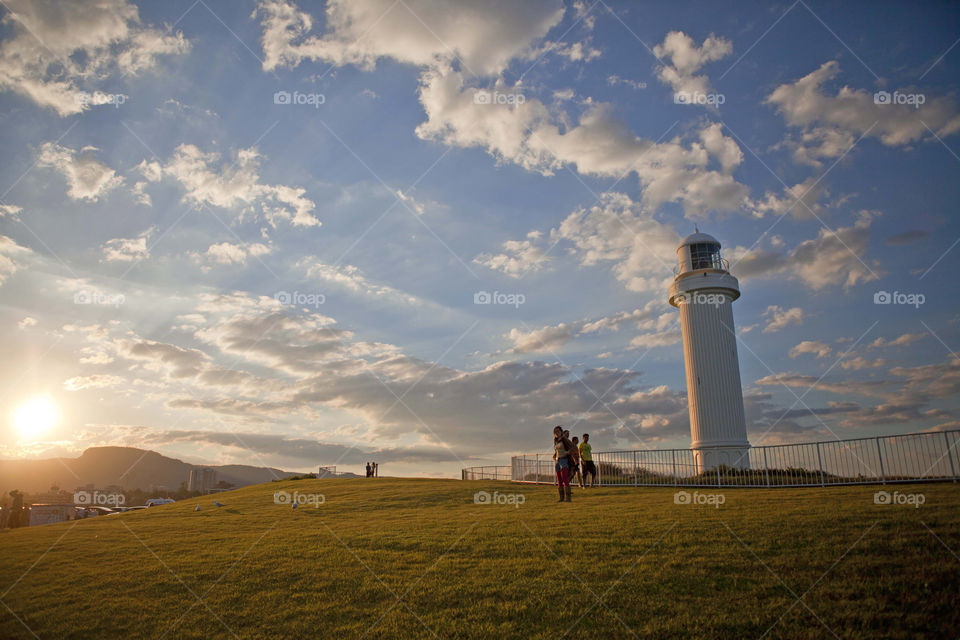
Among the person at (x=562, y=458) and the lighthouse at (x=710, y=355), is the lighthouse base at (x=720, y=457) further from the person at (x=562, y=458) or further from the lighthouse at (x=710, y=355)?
the person at (x=562, y=458)

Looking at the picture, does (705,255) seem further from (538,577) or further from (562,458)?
(538,577)

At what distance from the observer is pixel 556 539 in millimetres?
11930

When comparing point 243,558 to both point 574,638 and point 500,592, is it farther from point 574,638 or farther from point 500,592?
point 574,638

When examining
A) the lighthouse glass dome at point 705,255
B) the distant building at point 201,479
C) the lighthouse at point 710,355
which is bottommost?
the distant building at point 201,479

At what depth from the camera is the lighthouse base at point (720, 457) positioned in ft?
90.0

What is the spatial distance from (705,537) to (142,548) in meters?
14.2

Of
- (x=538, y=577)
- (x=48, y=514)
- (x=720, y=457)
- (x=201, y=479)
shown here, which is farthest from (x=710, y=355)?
(x=201, y=479)

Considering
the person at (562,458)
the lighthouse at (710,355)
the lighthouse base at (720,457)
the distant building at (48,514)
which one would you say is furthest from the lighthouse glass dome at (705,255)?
the distant building at (48,514)

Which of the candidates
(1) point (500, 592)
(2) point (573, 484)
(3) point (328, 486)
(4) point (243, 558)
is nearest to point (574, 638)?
(1) point (500, 592)

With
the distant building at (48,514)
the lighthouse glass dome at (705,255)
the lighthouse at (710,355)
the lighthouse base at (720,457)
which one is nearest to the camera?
the lighthouse base at (720,457)

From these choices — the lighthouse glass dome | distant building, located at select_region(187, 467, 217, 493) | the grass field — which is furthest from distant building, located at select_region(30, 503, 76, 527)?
distant building, located at select_region(187, 467, 217, 493)

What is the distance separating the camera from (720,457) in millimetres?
27938

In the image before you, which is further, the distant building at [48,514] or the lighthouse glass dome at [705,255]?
the distant building at [48,514]

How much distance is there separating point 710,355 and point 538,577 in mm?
23153
